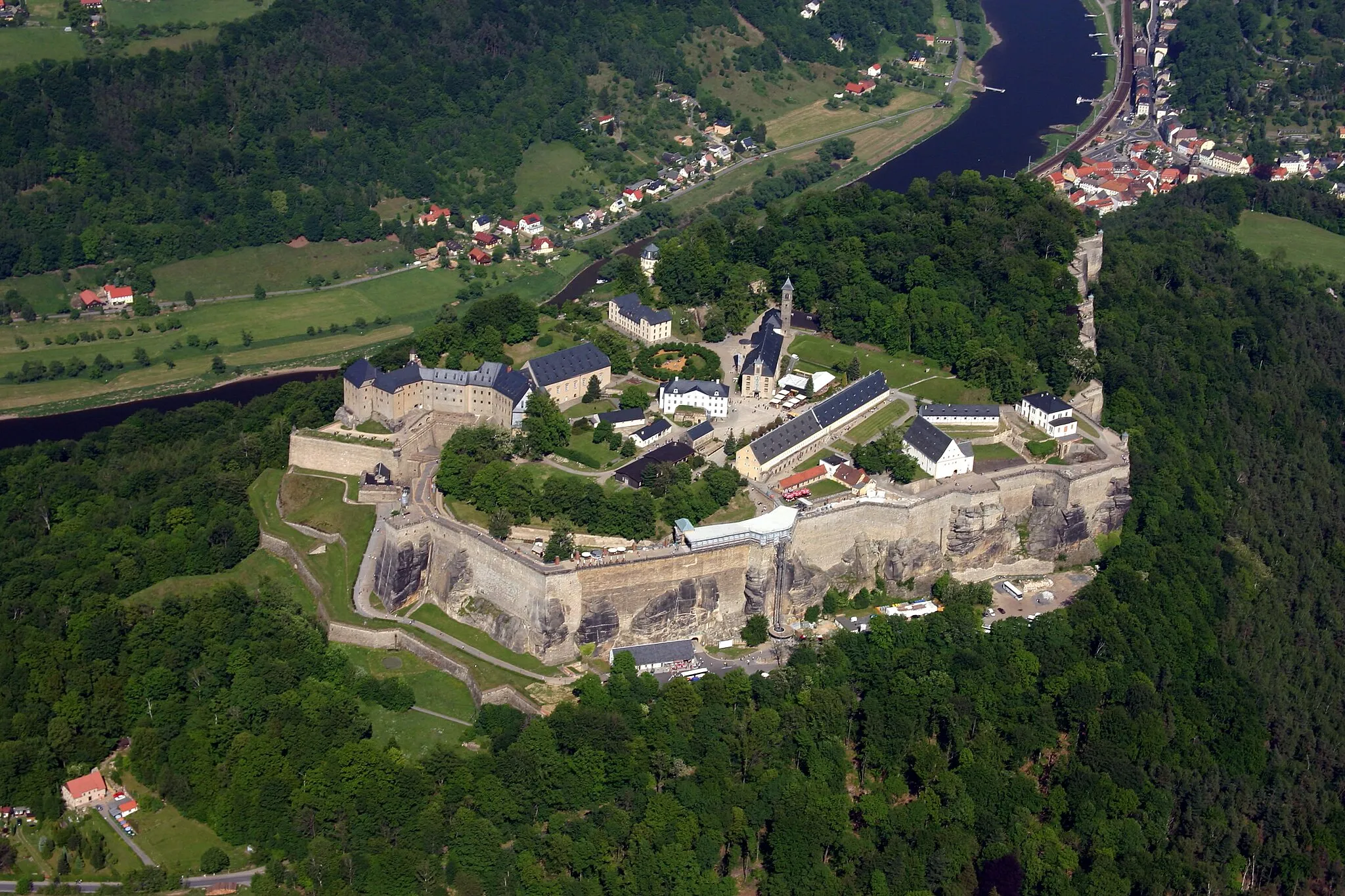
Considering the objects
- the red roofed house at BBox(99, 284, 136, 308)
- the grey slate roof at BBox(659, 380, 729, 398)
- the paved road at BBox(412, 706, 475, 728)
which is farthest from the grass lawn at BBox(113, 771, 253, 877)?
the red roofed house at BBox(99, 284, 136, 308)

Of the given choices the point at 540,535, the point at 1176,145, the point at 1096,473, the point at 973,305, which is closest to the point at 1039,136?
the point at 1176,145

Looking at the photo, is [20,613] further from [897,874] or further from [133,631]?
[897,874]

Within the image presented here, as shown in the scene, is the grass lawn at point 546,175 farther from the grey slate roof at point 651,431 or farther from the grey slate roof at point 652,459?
the grey slate roof at point 652,459

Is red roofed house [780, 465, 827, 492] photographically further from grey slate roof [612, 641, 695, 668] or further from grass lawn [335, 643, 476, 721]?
grass lawn [335, 643, 476, 721]

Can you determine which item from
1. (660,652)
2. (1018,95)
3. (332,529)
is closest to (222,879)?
(660,652)

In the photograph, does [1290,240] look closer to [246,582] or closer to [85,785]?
[246,582]

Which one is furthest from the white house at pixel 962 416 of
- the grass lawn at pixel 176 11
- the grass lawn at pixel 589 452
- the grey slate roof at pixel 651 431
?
the grass lawn at pixel 176 11
